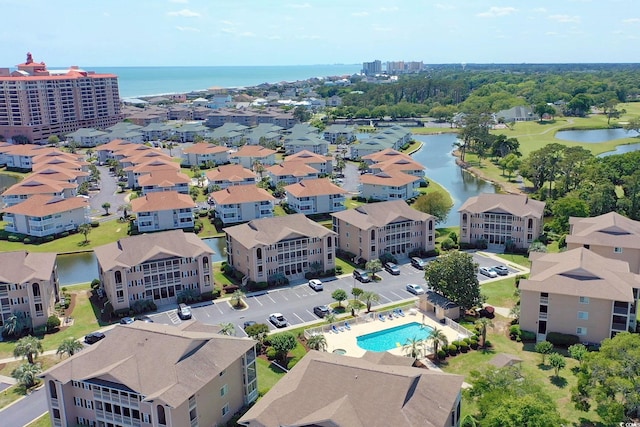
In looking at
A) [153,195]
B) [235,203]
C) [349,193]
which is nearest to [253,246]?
[235,203]

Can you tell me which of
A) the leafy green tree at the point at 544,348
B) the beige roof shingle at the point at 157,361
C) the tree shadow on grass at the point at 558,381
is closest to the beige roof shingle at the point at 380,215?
the leafy green tree at the point at 544,348

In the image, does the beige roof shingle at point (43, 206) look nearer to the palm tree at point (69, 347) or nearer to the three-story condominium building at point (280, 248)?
the three-story condominium building at point (280, 248)

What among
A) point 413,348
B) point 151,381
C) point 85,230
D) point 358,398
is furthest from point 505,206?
point 85,230

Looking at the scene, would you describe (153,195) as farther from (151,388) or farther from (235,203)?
(151,388)

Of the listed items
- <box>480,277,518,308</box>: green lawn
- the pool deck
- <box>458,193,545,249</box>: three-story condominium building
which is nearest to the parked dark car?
the pool deck

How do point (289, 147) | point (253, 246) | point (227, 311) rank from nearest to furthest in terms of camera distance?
point (227, 311) < point (253, 246) < point (289, 147)

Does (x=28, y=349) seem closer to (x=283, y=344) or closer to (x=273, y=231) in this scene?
(x=283, y=344)

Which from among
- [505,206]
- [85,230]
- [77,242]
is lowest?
[77,242]
